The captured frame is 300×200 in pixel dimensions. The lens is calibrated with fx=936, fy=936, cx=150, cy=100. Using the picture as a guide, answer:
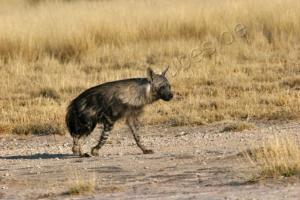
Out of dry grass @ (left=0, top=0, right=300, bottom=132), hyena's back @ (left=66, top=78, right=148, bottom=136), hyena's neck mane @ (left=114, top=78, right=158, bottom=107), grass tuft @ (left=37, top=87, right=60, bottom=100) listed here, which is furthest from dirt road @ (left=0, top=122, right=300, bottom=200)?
grass tuft @ (left=37, top=87, right=60, bottom=100)

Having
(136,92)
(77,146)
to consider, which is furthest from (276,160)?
(77,146)

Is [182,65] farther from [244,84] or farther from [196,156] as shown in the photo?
[196,156]

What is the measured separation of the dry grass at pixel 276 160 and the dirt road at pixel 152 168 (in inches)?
5.8

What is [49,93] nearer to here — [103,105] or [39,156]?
[39,156]

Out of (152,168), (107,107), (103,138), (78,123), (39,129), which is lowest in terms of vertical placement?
(39,129)

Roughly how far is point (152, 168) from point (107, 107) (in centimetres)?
145

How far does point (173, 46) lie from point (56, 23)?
3.73 metres

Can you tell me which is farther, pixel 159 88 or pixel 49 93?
pixel 49 93

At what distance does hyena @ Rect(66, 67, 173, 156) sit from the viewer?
1132 cm

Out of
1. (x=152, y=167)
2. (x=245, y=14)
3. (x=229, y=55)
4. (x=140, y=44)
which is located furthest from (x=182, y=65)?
(x=152, y=167)

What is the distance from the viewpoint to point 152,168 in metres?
10.1

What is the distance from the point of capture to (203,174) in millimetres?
9516

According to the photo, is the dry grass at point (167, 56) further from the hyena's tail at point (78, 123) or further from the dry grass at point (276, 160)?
the dry grass at point (276, 160)

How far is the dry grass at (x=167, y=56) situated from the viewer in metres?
15.5
